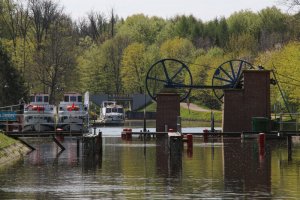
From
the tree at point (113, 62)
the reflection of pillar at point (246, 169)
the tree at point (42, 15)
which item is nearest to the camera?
the reflection of pillar at point (246, 169)

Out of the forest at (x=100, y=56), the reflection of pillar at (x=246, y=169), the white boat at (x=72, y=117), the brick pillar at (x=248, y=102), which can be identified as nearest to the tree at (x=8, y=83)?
the forest at (x=100, y=56)

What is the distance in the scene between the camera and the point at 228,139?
8544 cm

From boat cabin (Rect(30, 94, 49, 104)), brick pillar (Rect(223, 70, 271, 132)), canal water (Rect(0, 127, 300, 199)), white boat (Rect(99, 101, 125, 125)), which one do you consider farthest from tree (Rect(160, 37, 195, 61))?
canal water (Rect(0, 127, 300, 199))

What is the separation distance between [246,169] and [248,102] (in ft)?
111

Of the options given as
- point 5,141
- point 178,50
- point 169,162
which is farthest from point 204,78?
point 169,162

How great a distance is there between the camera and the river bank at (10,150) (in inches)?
2240

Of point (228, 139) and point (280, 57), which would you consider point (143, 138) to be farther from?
point (280, 57)

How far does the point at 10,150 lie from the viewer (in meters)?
61.2

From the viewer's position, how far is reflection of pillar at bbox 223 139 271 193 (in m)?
41.6

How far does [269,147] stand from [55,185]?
3266cm

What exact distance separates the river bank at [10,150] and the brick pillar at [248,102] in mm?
22521

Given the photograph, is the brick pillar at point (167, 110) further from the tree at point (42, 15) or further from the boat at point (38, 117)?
the tree at point (42, 15)

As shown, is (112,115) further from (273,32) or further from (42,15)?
(273,32)

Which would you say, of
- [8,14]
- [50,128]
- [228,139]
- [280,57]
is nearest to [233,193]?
[228,139]
